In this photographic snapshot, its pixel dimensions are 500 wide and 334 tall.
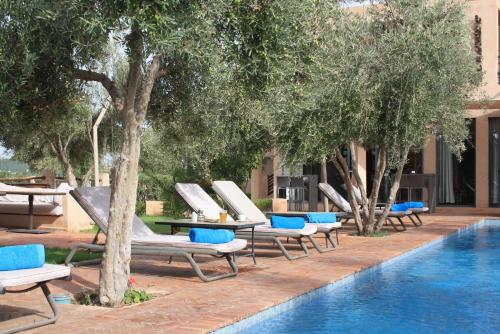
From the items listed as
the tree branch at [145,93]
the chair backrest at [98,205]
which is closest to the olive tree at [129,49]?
the tree branch at [145,93]

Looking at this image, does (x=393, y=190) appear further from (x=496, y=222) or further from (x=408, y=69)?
(x=496, y=222)

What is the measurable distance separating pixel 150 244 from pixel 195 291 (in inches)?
60.4

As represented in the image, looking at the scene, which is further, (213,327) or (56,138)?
(56,138)

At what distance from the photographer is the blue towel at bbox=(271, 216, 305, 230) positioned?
34.6 ft

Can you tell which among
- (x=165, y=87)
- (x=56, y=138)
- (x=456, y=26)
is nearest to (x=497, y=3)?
(x=456, y=26)

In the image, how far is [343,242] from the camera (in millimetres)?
12961

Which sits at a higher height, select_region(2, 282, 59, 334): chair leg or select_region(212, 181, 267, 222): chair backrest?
select_region(212, 181, 267, 222): chair backrest

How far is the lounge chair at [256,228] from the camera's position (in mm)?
10188

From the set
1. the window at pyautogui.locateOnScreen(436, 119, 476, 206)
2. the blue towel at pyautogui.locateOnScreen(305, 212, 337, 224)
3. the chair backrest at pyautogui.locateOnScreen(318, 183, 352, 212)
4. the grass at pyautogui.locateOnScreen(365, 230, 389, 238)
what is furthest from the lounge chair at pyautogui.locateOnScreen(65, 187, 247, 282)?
the window at pyautogui.locateOnScreen(436, 119, 476, 206)

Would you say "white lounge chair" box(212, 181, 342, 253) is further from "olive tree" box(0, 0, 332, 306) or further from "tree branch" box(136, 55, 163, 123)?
"tree branch" box(136, 55, 163, 123)

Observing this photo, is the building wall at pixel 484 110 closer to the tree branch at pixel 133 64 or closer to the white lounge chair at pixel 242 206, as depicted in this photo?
the white lounge chair at pixel 242 206

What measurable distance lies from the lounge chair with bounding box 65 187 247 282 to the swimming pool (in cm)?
128

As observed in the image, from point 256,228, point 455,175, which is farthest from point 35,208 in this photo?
point 455,175

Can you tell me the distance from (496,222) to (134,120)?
15.5 m
